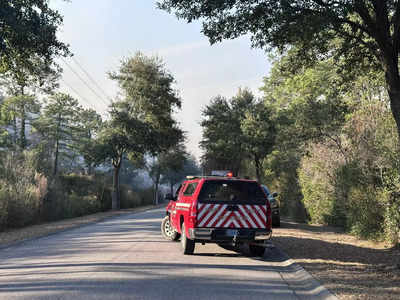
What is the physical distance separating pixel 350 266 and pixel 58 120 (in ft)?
164

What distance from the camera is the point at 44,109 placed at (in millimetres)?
54375

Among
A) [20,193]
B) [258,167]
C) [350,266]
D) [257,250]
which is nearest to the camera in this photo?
[350,266]

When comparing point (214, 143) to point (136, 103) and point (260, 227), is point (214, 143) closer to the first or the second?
point (136, 103)

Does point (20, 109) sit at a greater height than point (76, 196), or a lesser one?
greater

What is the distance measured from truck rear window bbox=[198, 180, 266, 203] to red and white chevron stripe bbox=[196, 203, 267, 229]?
191 millimetres

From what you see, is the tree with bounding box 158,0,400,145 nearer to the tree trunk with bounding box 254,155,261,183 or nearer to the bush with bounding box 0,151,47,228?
the bush with bounding box 0,151,47,228

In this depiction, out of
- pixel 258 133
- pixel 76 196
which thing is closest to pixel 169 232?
pixel 76 196

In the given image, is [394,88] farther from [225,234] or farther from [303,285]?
[225,234]

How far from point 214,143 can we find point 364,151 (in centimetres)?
2381

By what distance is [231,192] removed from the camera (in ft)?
37.1

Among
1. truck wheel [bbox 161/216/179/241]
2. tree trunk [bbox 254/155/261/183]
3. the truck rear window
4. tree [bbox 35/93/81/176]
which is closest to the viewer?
the truck rear window

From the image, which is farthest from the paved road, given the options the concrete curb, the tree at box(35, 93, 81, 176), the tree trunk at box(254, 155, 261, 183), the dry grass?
the tree at box(35, 93, 81, 176)

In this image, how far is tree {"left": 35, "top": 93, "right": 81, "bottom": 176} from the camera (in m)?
53.7

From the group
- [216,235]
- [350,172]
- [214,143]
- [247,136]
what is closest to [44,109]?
[214,143]
